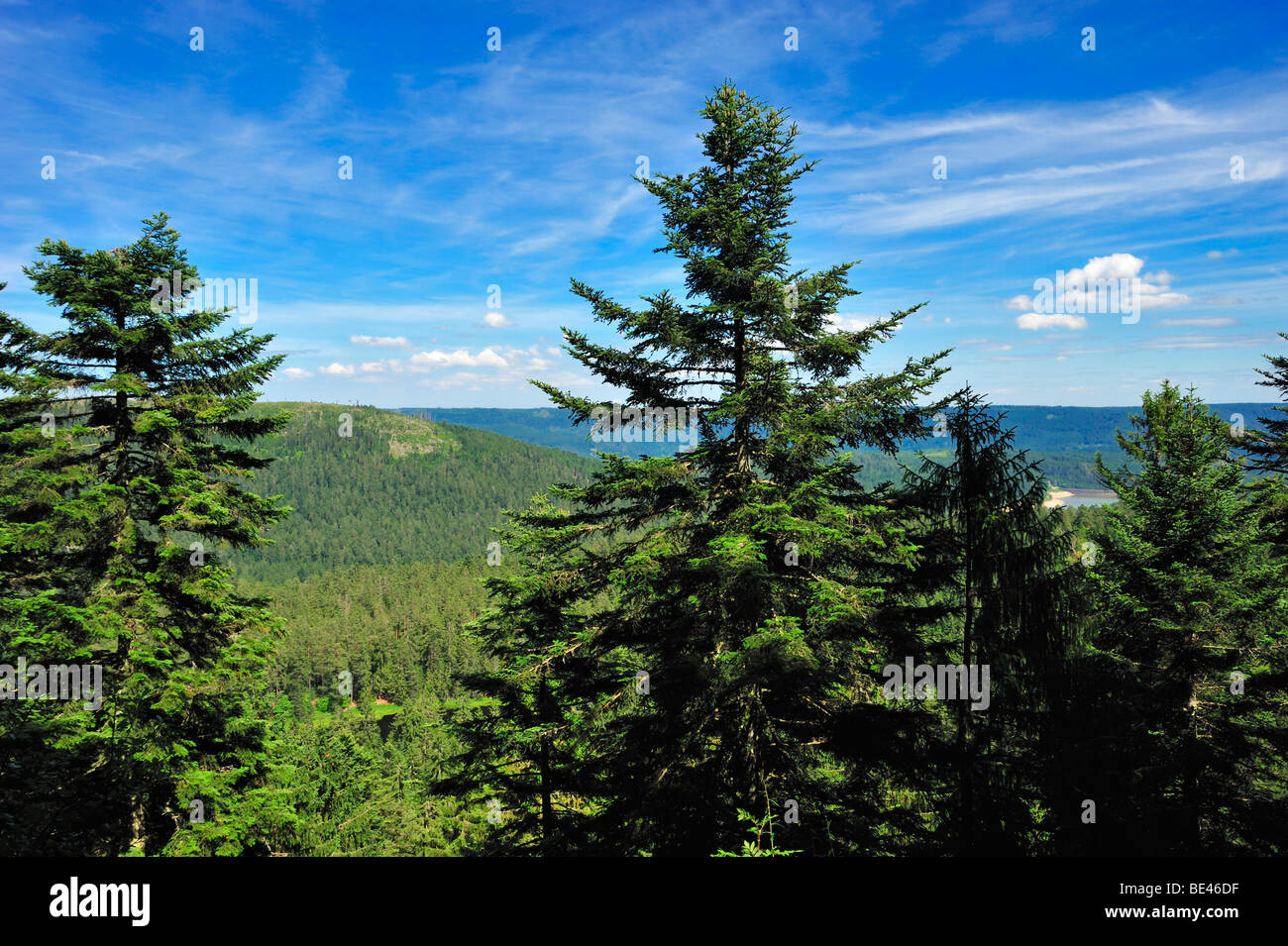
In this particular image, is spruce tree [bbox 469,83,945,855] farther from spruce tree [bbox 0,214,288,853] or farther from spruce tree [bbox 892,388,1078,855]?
spruce tree [bbox 0,214,288,853]

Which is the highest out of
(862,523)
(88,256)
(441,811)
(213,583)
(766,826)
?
(88,256)

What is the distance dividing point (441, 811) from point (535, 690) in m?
34.1

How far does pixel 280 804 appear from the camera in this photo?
11898mm

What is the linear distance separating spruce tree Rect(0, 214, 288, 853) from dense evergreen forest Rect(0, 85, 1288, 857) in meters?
0.06

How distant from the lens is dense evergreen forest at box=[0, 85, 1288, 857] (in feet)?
30.2

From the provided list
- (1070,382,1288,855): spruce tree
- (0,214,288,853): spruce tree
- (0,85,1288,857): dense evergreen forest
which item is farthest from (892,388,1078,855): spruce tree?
(0,214,288,853): spruce tree

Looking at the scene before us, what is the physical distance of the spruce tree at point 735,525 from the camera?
29.2 ft

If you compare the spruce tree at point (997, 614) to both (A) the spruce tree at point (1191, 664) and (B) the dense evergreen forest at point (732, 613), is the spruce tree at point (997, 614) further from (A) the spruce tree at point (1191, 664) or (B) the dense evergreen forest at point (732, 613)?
(A) the spruce tree at point (1191, 664)

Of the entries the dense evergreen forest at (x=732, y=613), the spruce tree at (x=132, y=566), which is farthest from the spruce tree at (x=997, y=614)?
the spruce tree at (x=132, y=566)
